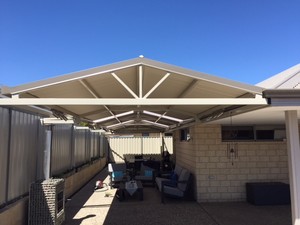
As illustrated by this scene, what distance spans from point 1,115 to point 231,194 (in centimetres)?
654

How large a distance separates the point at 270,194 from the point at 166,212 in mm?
3008

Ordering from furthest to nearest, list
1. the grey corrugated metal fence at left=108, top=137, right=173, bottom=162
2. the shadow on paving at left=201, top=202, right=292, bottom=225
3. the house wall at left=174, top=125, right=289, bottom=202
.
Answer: the grey corrugated metal fence at left=108, top=137, right=173, bottom=162
the house wall at left=174, top=125, right=289, bottom=202
the shadow on paving at left=201, top=202, right=292, bottom=225

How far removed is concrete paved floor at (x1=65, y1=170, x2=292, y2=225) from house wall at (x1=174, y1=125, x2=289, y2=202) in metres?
0.43

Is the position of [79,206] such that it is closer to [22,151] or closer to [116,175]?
[22,151]

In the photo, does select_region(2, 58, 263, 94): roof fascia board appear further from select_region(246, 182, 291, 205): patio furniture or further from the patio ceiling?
select_region(246, 182, 291, 205): patio furniture

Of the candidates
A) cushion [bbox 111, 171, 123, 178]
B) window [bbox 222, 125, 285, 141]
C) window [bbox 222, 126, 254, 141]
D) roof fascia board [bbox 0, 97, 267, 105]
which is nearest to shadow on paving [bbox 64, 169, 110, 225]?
cushion [bbox 111, 171, 123, 178]

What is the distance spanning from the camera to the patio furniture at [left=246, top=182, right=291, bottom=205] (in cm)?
744

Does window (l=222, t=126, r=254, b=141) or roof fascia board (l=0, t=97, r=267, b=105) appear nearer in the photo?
roof fascia board (l=0, t=97, r=267, b=105)

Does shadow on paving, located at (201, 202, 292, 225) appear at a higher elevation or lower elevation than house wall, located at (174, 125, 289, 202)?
lower

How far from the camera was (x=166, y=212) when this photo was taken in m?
6.82

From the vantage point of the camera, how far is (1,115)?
4195 mm

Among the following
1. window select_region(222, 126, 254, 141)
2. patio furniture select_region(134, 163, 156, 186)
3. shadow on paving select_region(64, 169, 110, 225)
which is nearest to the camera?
shadow on paving select_region(64, 169, 110, 225)

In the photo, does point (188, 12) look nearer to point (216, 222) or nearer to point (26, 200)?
point (216, 222)

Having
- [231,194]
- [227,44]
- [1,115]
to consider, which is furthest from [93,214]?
[227,44]
